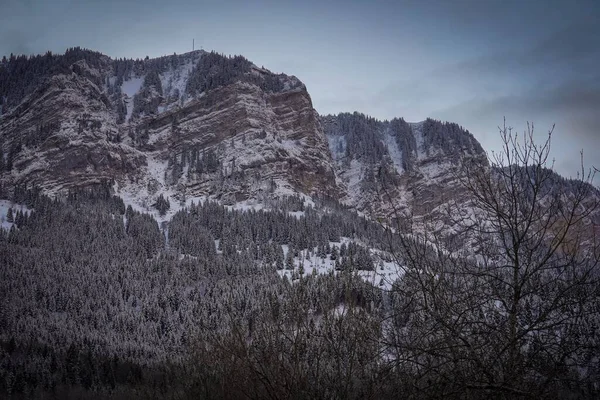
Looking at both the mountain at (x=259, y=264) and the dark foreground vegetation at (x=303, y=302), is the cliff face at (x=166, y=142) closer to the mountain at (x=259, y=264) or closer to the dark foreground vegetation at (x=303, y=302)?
the mountain at (x=259, y=264)

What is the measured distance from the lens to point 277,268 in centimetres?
8994

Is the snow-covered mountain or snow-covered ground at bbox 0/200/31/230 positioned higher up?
the snow-covered mountain

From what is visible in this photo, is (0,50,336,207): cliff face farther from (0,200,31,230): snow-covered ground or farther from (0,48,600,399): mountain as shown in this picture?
(0,200,31,230): snow-covered ground

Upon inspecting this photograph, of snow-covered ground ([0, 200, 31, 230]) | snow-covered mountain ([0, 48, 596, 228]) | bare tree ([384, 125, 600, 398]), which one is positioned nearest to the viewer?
bare tree ([384, 125, 600, 398])

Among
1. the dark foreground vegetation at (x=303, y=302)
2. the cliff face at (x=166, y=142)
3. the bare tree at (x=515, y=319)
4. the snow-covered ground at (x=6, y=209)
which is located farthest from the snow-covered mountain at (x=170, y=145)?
the bare tree at (x=515, y=319)

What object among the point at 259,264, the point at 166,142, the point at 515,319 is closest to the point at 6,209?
the point at 259,264

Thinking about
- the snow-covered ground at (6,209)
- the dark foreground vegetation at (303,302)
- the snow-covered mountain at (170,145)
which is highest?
the snow-covered mountain at (170,145)

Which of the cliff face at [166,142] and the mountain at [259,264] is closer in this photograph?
the mountain at [259,264]

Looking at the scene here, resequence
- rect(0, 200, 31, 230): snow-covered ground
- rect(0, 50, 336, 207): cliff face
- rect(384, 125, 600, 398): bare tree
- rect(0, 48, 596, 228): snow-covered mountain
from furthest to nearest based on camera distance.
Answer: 1. rect(0, 50, 336, 207): cliff face
2. rect(0, 48, 596, 228): snow-covered mountain
3. rect(0, 200, 31, 230): snow-covered ground
4. rect(384, 125, 600, 398): bare tree

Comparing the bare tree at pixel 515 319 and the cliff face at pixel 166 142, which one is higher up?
the cliff face at pixel 166 142

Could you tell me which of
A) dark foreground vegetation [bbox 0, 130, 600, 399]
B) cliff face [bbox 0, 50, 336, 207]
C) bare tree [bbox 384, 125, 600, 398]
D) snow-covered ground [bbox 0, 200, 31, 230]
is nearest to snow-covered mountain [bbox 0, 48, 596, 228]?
cliff face [bbox 0, 50, 336, 207]

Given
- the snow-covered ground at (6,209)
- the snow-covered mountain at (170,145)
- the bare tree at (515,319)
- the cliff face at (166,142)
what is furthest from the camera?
the cliff face at (166,142)

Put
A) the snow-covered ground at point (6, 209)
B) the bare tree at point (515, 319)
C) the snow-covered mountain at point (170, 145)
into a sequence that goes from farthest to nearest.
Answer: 1. the snow-covered mountain at point (170, 145)
2. the snow-covered ground at point (6, 209)
3. the bare tree at point (515, 319)

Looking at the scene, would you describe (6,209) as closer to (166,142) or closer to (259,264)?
(259,264)
